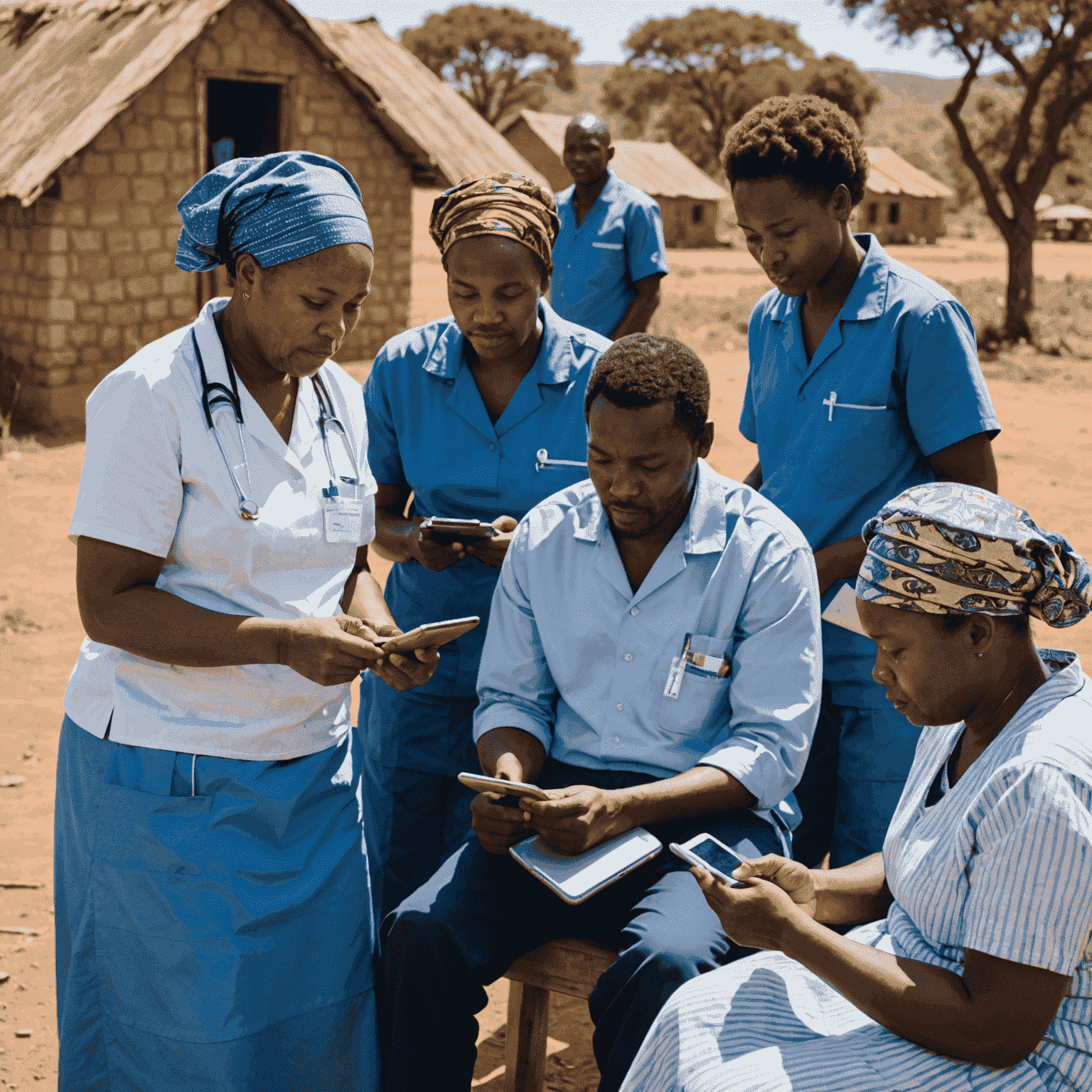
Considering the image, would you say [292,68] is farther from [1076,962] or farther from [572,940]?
[1076,962]

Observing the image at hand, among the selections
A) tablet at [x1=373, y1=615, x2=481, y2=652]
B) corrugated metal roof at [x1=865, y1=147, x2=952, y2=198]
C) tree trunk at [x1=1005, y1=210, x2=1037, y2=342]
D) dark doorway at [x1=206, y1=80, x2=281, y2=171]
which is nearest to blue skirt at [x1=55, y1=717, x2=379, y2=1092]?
tablet at [x1=373, y1=615, x2=481, y2=652]

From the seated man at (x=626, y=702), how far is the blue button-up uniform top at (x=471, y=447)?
35 centimetres

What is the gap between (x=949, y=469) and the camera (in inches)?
125

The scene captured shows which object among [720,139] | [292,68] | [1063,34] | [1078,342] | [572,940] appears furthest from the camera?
[720,139]

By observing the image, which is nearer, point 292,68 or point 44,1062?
point 44,1062

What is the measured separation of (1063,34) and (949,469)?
60.4 ft

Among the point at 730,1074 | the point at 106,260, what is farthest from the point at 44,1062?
the point at 106,260

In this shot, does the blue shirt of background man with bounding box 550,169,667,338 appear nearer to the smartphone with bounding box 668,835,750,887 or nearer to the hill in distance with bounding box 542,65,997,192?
the smartphone with bounding box 668,835,750,887

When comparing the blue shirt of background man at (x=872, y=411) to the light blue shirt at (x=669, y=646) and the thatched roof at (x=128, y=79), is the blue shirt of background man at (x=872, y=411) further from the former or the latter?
the thatched roof at (x=128, y=79)

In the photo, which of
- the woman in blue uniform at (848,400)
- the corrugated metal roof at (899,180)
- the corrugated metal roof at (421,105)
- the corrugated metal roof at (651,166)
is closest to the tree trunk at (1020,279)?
the corrugated metal roof at (421,105)

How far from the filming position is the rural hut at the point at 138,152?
35.7ft

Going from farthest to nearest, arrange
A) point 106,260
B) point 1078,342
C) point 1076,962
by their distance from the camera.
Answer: point 1078,342 → point 106,260 → point 1076,962

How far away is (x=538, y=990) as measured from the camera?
3.13 m

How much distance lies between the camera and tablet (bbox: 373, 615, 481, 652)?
2.51 metres
